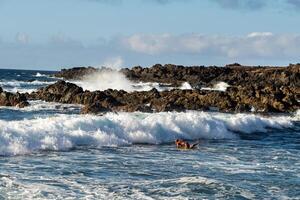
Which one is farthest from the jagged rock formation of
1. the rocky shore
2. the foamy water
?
the foamy water

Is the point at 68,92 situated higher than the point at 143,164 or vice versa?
the point at 68,92

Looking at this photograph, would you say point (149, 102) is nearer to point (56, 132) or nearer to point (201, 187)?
point (56, 132)

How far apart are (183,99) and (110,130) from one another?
1567cm

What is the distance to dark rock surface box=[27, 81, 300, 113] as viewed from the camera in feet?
115

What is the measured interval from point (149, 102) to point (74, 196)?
24867mm

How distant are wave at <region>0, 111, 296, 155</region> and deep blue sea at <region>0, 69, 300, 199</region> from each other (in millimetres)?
32

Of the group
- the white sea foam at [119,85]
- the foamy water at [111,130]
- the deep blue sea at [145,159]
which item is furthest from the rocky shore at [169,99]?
the white sea foam at [119,85]

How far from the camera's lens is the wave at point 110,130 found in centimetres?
1880

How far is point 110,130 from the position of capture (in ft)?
71.6

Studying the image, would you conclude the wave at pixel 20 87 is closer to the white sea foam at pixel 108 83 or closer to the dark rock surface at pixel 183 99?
the white sea foam at pixel 108 83

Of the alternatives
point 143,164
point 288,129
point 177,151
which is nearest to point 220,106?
point 288,129

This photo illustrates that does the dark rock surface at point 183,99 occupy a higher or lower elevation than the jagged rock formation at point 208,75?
lower

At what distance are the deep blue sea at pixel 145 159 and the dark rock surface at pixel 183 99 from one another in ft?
27.5

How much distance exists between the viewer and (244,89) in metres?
41.7
